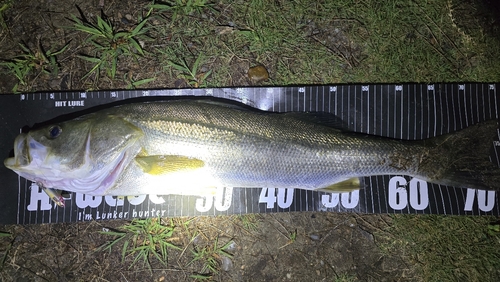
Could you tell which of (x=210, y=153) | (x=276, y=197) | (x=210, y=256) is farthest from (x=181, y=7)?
(x=210, y=256)

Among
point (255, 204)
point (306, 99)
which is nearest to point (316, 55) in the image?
point (306, 99)

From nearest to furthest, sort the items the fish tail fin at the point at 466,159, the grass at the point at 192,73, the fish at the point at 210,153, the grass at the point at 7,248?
the fish at the point at 210,153
the fish tail fin at the point at 466,159
the grass at the point at 7,248
the grass at the point at 192,73

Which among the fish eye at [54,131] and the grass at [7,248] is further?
the grass at [7,248]

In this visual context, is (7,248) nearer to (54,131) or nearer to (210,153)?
(54,131)

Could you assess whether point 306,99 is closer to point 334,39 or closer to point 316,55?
point 316,55

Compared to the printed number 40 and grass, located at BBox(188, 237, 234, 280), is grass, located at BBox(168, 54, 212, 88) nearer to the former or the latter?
the printed number 40

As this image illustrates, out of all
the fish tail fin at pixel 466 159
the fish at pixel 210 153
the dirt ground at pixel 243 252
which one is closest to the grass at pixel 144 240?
the dirt ground at pixel 243 252

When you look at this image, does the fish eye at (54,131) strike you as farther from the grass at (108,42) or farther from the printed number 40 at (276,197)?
the printed number 40 at (276,197)

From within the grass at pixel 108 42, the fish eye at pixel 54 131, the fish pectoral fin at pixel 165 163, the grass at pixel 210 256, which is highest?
the grass at pixel 108 42
